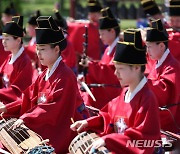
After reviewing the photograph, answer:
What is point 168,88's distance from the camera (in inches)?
219

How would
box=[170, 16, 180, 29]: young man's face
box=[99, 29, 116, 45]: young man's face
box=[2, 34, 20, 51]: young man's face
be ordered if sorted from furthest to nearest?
1. box=[99, 29, 116, 45]: young man's face
2. box=[170, 16, 180, 29]: young man's face
3. box=[2, 34, 20, 51]: young man's face

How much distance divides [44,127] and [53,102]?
0.92 ft

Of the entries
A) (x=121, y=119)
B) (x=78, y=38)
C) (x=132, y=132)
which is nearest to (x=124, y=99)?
(x=121, y=119)

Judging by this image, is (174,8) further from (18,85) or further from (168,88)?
(18,85)

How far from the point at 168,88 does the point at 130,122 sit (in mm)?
1516

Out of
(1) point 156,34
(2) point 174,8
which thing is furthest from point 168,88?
(2) point 174,8

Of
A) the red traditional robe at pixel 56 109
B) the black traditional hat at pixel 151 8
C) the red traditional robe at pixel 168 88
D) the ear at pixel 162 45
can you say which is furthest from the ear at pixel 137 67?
the black traditional hat at pixel 151 8

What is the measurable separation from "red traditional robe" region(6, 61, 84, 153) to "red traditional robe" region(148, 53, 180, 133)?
3.04 feet

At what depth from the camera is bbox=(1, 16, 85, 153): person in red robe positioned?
4812 millimetres

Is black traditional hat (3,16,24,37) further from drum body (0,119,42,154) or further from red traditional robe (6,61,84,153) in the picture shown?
drum body (0,119,42,154)

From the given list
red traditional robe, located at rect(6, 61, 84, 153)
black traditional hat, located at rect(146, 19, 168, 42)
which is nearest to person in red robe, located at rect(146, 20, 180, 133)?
black traditional hat, located at rect(146, 19, 168, 42)

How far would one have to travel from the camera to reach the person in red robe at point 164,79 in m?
5.54

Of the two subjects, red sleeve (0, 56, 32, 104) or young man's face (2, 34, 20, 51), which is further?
young man's face (2, 34, 20, 51)

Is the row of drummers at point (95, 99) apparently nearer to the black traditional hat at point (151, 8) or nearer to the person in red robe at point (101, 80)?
the person in red robe at point (101, 80)
